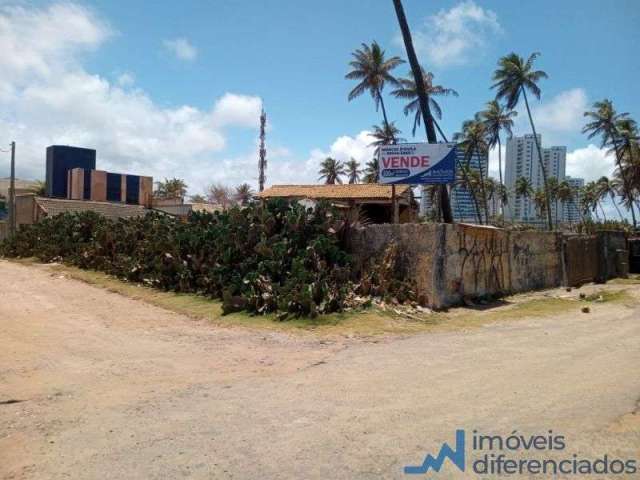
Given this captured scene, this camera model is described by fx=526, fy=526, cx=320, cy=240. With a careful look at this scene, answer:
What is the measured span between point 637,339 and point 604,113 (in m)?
42.8

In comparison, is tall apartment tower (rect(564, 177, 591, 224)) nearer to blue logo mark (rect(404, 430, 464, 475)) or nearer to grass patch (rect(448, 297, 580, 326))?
grass patch (rect(448, 297, 580, 326))

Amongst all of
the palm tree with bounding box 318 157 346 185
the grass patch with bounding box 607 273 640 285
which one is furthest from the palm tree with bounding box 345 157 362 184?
the grass patch with bounding box 607 273 640 285

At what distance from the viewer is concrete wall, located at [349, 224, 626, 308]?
12164 millimetres

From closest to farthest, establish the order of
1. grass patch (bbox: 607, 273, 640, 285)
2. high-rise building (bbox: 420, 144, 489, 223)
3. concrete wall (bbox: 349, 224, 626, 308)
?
concrete wall (bbox: 349, 224, 626, 308) < grass patch (bbox: 607, 273, 640, 285) < high-rise building (bbox: 420, 144, 489, 223)

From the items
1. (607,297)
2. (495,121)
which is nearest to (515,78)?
(495,121)

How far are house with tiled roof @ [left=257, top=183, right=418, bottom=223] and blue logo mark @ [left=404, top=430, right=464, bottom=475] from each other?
930 inches

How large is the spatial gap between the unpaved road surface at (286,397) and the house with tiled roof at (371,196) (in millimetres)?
18957

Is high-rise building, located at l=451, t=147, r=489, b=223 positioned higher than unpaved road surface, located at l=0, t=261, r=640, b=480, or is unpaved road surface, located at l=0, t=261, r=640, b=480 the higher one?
high-rise building, located at l=451, t=147, r=489, b=223

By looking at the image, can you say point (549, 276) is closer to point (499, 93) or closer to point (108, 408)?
point (108, 408)

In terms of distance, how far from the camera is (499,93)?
4403cm

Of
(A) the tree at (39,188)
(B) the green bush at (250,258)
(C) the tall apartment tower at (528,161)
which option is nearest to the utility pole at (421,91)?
(B) the green bush at (250,258)

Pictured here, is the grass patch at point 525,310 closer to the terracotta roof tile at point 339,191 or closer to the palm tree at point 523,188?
the terracotta roof tile at point 339,191

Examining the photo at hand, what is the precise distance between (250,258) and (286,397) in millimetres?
6867

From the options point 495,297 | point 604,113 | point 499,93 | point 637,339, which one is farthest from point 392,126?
point 637,339
